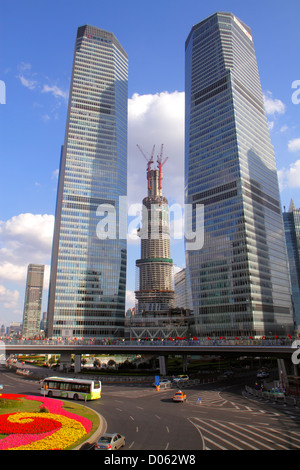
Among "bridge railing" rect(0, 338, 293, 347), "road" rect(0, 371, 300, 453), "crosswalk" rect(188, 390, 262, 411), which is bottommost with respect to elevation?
"crosswalk" rect(188, 390, 262, 411)

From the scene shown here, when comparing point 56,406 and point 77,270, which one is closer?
point 56,406

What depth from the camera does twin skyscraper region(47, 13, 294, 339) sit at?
157 meters

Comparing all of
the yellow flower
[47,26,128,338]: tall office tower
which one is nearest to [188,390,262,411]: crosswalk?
the yellow flower

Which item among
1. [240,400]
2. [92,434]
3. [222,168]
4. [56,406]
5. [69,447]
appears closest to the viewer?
[69,447]

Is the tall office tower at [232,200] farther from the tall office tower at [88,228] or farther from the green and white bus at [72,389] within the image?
the green and white bus at [72,389]

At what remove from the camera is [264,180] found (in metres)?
184

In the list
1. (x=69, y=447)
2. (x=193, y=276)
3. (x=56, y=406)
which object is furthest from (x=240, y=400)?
(x=193, y=276)

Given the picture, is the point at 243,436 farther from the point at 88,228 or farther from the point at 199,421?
the point at 88,228

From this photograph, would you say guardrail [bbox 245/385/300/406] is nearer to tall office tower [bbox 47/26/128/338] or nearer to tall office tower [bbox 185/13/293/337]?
tall office tower [bbox 185/13/293/337]

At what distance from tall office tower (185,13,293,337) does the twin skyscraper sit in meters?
0.55

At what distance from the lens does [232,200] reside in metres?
162

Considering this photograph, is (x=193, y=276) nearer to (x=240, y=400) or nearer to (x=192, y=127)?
(x=192, y=127)

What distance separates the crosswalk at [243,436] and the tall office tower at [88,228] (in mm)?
133379

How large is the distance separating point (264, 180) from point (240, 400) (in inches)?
6007
